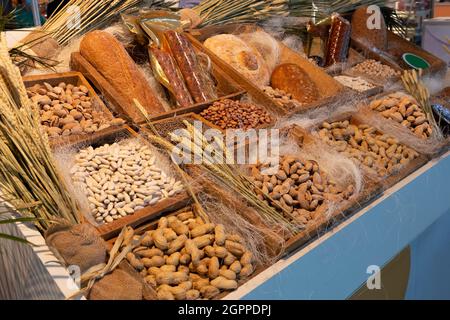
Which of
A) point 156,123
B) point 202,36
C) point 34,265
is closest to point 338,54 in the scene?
point 202,36

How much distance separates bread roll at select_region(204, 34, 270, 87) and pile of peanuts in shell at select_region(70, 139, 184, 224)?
96cm

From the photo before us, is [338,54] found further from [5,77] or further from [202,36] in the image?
[5,77]

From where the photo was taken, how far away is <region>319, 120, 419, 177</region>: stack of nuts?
1.85 metres

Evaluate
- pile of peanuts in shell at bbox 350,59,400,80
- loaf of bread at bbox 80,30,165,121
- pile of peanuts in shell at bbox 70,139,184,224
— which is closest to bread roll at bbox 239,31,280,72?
pile of peanuts in shell at bbox 350,59,400,80

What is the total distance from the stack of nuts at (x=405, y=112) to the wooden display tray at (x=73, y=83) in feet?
4.34

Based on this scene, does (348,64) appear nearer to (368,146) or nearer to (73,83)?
(368,146)

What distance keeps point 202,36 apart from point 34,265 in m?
1.75

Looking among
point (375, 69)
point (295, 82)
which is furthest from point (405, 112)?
point (375, 69)

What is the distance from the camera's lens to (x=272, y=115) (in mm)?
2127

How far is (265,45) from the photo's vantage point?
8.86 feet

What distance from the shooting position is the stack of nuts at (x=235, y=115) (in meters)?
1.97

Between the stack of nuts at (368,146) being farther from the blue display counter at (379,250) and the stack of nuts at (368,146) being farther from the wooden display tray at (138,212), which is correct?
the wooden display tray at (138,212)

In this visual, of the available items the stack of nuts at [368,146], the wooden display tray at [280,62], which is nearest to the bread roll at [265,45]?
the wooden display tray at [280,62]

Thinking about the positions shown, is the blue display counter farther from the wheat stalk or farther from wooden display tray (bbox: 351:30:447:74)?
wooden display tray (bbox: 351:30:447:74)
